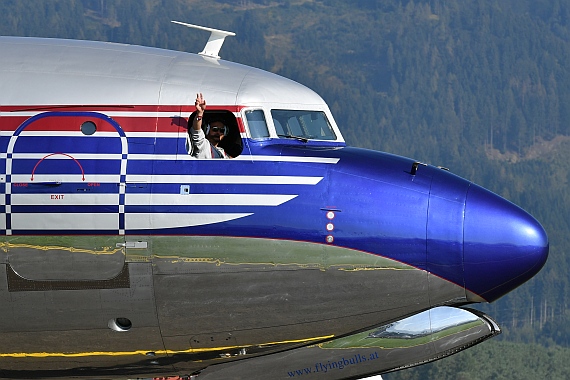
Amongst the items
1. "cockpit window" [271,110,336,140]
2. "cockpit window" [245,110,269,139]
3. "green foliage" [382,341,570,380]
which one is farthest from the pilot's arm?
"green foliage" [382,341,570,380]

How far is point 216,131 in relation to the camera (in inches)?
748

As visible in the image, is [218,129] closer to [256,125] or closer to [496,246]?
[256,125]

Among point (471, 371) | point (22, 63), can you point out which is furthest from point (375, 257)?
point (471, 371)

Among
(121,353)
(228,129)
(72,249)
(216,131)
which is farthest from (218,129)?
(121,353)

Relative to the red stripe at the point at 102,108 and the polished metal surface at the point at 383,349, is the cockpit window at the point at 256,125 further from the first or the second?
the polished metal surface at the point at 383,349

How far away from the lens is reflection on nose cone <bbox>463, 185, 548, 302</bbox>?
18.3 meters

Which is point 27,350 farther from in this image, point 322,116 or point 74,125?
point 322,116

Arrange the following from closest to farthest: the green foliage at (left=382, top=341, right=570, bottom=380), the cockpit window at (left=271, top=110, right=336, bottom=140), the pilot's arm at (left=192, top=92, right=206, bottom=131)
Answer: the pilot's arm at (left=192, top=92, right=206, bottom=131)
the cockpit window at (left=271, top=110, right=336, bottom=140)
the green foliage at (left=382, top=341, right=570, bottom=380)

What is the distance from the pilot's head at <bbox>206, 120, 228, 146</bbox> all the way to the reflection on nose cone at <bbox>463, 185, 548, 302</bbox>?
3.61 meters

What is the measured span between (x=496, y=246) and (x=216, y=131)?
4290 mm

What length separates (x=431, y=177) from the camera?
18.7 m

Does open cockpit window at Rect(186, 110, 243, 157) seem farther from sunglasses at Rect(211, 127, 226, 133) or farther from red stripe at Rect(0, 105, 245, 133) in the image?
red stripe at Rect(0, 105, 245, 133)

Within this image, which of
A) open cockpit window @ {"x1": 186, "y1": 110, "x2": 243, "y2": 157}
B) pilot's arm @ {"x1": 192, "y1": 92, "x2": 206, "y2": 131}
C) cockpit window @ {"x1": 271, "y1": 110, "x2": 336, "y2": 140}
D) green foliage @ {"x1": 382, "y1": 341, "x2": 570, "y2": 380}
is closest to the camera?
pilot's arm @ {"x1": 192, "y1": 92, "x2": 206, "y2": 131}

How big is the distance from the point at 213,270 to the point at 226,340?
3.69 feet
